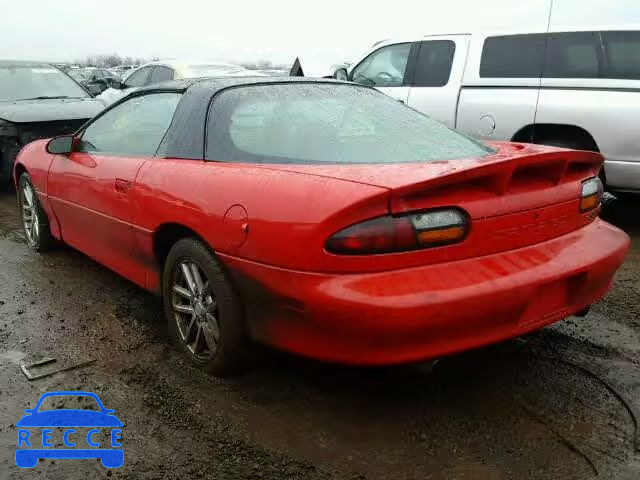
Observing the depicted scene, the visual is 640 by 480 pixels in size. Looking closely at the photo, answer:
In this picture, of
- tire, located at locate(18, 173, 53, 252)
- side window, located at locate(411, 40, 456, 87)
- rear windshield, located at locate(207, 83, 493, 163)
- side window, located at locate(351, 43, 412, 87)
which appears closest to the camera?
rear windshield, located at locate(207, 83, 493, 163)

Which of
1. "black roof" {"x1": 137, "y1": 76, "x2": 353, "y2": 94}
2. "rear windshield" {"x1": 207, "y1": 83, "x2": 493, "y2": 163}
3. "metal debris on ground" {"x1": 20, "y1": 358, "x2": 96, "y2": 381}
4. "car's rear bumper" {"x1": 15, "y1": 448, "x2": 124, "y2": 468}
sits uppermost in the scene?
"black roof" {"x1": 137, "y1": 76, "x2": 353, "y2": 94}

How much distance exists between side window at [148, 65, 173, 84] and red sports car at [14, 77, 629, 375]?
678cm

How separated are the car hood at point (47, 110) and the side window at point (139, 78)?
9.73 feet

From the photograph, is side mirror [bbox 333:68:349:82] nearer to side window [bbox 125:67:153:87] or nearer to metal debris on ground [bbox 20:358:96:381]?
side window [bbox 125:67:153:87]

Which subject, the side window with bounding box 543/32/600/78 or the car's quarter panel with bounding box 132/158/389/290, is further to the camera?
the side window with bounding box 543/32/600/78

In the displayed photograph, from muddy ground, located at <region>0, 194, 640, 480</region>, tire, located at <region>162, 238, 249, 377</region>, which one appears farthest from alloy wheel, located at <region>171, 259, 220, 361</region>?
muddy ground, located at <region>0, 194, 640, 480</region>

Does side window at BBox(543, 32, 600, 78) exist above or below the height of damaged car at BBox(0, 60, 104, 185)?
above

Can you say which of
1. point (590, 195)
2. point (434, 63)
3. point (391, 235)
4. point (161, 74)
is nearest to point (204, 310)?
point (391, 235)

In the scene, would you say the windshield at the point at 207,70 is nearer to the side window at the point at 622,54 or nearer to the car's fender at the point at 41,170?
the car's fender at the point at 41,170

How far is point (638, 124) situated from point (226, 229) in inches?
161

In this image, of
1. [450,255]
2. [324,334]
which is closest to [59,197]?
[324,334]

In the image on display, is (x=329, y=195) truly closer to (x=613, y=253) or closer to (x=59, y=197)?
(x=613, y=253)

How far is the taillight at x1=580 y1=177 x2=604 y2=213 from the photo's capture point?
2766 mm

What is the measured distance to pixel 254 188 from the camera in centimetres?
247
